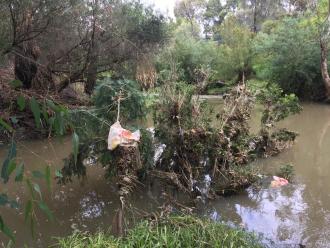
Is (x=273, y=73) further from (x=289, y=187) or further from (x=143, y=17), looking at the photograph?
(x=289, y=187)

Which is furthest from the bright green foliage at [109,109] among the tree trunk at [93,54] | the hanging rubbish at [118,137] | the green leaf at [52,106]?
the tree trunk at [93,54]

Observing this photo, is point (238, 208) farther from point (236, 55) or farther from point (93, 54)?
point (236, 55)

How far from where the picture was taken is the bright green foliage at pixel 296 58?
17.6m

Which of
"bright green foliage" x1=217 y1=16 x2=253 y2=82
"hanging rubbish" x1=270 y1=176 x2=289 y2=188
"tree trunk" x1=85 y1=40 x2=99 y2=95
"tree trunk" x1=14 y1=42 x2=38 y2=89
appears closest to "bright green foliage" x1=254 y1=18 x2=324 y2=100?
"bright green foliage" x1=217 y1=16 x2=253 y2=82

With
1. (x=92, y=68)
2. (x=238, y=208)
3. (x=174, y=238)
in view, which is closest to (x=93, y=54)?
(x=92, y=68)

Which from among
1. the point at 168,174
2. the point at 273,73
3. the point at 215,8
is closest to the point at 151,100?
the point at 168,174

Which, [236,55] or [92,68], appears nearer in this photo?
[92,68]

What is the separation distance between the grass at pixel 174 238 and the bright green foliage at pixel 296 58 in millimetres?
14969

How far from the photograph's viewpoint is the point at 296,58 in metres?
17.9

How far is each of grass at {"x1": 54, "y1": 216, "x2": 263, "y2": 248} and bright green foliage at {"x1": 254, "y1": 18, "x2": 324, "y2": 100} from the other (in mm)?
14969

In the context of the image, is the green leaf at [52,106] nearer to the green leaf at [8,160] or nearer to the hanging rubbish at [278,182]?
the green leaf at [8,160]

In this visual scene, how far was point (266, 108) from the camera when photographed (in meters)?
8.24

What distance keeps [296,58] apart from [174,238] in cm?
1567

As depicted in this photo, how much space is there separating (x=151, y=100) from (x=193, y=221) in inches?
113
